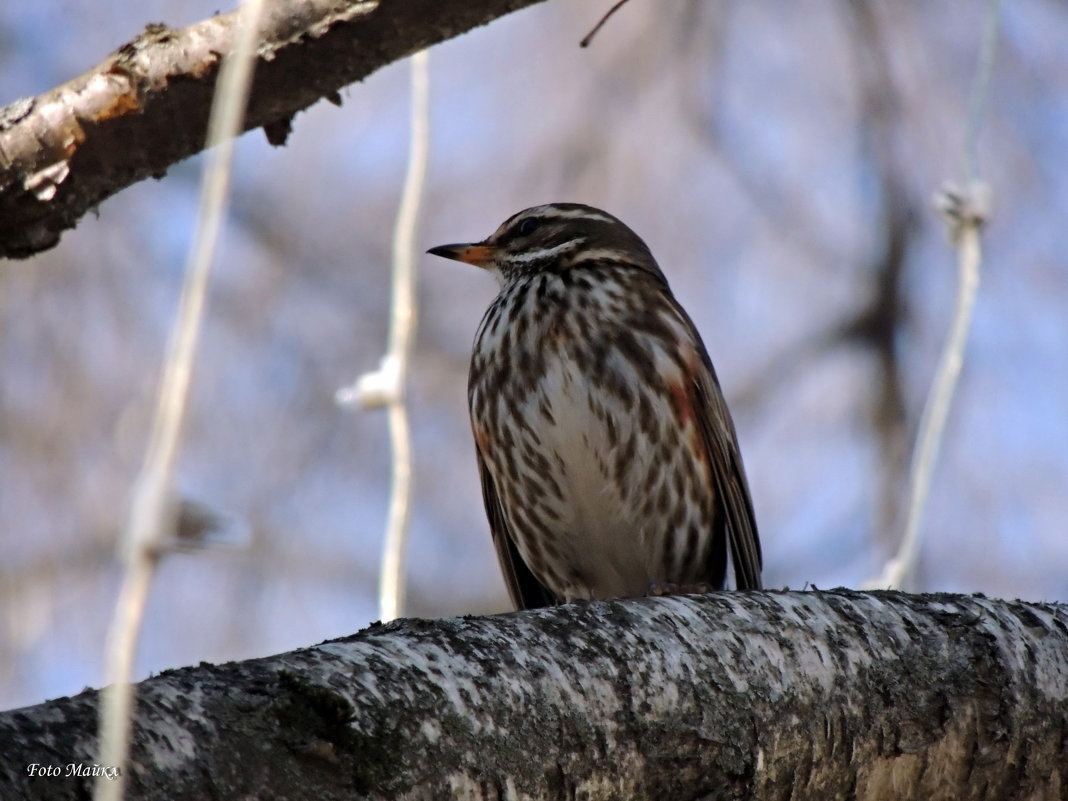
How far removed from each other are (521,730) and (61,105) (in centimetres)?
170

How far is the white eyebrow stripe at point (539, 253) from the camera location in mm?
4844

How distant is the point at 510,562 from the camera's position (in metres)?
4.83

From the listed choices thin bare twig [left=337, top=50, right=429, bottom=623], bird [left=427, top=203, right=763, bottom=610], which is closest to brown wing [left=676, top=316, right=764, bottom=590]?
bird [left=427, top=203, right=763, bottom=610]

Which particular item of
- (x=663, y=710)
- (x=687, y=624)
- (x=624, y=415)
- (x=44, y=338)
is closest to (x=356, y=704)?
(x=663, y=710)

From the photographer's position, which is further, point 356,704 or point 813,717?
point 813,717

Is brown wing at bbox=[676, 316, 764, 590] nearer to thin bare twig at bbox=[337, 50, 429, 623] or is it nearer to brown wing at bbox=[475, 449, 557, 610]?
brown wing at bbox=[475, 449, 557, 610]

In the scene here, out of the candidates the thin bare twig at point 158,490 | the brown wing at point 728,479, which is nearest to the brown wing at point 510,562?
the brown wing at point 728,479

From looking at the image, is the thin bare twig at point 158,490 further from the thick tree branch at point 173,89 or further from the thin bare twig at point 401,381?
the thin bare twig at point 401,381

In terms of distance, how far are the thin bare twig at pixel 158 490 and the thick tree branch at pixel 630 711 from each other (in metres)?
0.12

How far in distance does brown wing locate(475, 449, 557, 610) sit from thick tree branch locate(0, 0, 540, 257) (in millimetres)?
1823

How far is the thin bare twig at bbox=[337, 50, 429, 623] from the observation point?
3551mm

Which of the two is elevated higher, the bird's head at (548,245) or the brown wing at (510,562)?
the bird's head at (548,245)

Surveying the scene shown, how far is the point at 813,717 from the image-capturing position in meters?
2.72

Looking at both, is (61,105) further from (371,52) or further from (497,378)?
(497,378)
